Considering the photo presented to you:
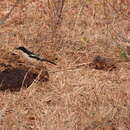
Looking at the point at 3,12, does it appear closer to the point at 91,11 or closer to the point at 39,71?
the point at 91,11

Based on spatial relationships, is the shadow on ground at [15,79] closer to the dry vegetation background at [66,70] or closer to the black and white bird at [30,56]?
the dry vegetation background at [66,70]

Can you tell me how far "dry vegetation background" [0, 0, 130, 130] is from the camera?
3711mm

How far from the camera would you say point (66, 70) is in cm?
479

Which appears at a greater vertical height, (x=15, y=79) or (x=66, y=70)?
(x=15, y=79)

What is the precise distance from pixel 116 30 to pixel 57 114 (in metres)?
2.29

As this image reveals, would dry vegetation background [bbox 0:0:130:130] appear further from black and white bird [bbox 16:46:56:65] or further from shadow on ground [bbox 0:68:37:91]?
black and white bird [bbox 16:46:56:65]

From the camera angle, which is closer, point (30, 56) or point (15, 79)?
point (15, 79)

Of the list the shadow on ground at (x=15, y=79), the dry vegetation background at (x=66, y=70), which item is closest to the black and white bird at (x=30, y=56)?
the dry vegetation background at (x=66, y=70)

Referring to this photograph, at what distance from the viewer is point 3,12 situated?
6.64 meters

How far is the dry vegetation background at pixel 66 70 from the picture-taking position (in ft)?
12.2

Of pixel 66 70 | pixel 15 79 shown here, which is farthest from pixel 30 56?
pixel 15 79

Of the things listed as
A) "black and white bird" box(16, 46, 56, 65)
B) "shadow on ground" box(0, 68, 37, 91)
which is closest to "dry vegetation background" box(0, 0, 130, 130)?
"shadow on ground" box(0, 68, 37, 91)

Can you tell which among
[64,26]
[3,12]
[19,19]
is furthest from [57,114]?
[3,12]

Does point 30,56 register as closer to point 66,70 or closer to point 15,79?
point 66,70
